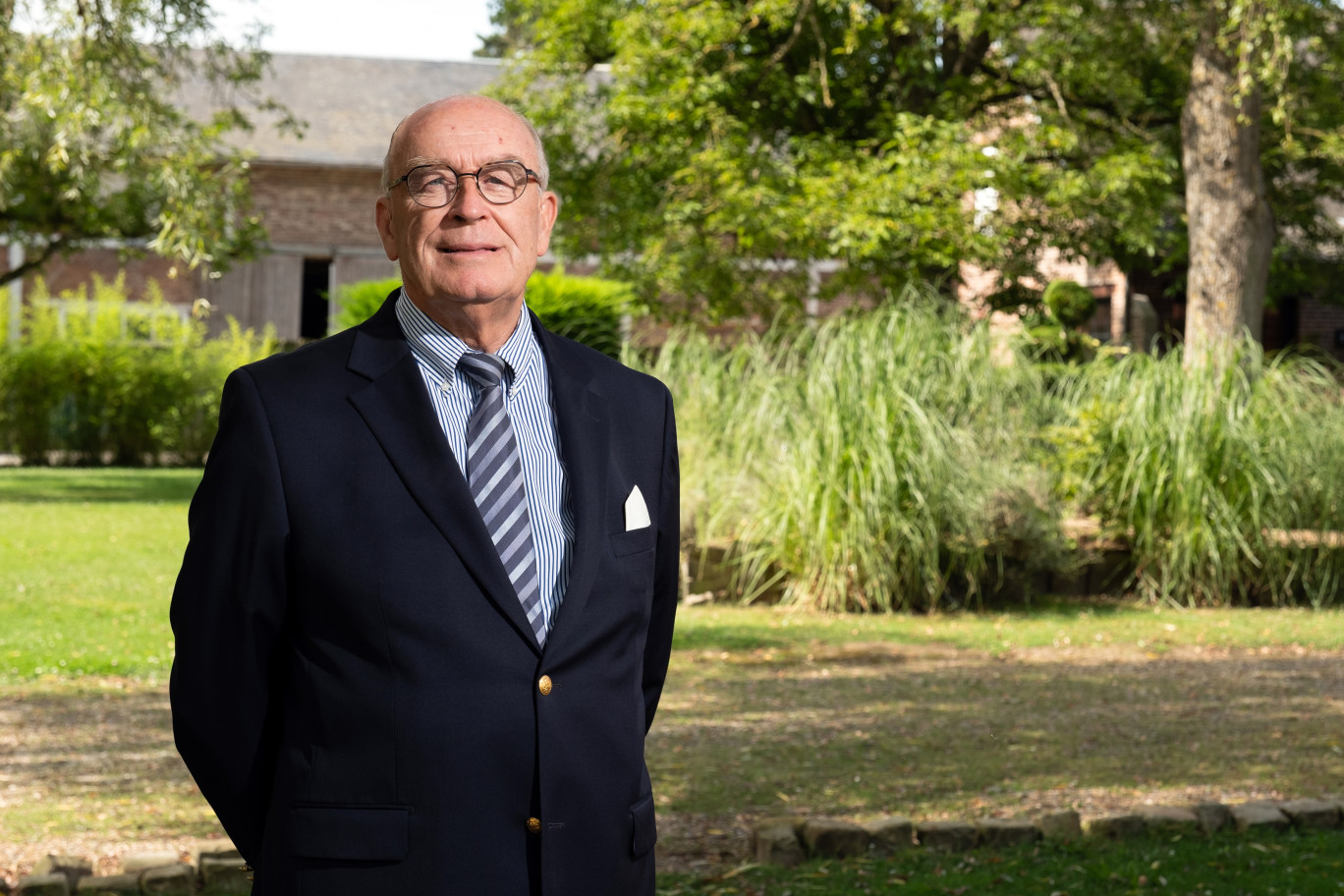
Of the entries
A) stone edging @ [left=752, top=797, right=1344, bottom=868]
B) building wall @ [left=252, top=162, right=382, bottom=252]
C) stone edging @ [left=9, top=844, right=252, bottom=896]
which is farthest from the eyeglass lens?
building wall @ [left=252, top=162, right=382, bottom=252]

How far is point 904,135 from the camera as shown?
52.4 ft

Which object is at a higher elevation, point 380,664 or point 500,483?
point 500,483

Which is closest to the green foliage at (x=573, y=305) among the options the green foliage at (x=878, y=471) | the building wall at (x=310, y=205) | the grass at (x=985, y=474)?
the grass at (x=985, y=474)

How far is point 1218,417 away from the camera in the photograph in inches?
427

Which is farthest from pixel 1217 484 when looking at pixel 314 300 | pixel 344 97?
pixel 344 97

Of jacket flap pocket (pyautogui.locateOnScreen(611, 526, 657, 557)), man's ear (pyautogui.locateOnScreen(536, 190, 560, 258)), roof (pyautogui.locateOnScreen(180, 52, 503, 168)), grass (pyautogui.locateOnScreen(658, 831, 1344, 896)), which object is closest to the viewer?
jacket flap pocket (pyautogui.locateOnScreen(611, 526, 657, 557))

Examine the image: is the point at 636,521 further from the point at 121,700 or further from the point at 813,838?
the point at 121,700

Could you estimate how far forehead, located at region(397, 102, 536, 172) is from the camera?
7.18 feet

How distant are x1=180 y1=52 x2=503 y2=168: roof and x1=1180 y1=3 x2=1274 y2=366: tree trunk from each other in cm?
1879

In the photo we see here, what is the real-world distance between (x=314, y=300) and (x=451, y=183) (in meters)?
29.3

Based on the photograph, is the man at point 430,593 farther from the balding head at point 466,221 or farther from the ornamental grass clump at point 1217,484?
the ornamental grass clump at point 1217,484

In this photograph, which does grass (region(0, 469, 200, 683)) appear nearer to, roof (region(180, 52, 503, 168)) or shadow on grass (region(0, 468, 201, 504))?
shadow on grass (region(0, 468, 201, 504))

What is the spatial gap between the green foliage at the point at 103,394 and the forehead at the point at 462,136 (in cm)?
2130

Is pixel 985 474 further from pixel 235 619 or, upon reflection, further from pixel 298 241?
pixel 298 241
